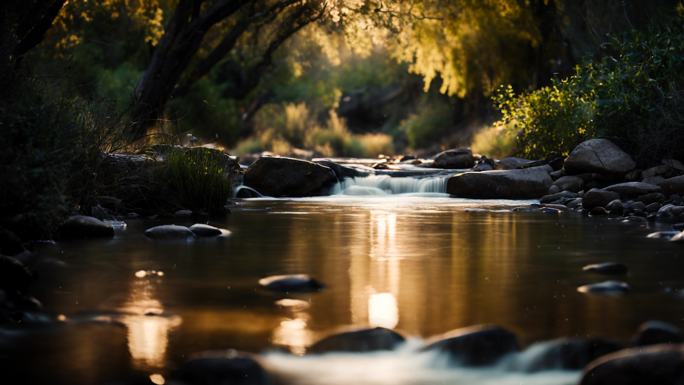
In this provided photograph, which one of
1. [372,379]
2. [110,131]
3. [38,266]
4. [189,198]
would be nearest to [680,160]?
[189,198]

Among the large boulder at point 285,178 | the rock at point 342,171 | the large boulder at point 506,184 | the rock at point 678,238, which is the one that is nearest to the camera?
the rock at point 678,238

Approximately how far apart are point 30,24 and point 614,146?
9822 millimetres

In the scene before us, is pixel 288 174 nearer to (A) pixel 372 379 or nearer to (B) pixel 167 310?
(B) pixel 167 310

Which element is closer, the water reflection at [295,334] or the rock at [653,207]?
the water reflection at [295,334]

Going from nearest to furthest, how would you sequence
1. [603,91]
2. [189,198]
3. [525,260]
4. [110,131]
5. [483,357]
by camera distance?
[483,357] < [525,260] < [110,131] < [189,198] < [603,91]

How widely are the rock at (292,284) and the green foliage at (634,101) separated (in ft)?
34.2

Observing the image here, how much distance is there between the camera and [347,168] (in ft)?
68.3

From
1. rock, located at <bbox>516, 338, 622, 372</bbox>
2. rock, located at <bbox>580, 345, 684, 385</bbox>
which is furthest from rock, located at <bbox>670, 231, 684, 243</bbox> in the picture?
rock, located at <bbox>580, 345, 684, 385</bbox>

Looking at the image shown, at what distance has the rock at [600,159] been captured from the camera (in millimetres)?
16484

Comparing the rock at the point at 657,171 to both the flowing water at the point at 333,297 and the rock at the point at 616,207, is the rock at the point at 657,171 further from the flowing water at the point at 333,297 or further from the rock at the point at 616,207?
the flowing water at the point at 333,297

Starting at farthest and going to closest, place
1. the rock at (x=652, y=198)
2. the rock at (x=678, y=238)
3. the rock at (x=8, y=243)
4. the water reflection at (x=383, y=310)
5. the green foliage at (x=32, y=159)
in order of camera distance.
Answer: the rock at (x=652, y=198)
the rock at (x=678, y=238)
the rock at (x=8, y=243)
the green foliage at (x=32, y=159)
the water reflection at (x=383, y=310)

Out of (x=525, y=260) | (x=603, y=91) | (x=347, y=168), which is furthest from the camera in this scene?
(x=347, y=168)

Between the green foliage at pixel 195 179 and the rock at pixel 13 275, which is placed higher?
the green foliage at pixel 195 179

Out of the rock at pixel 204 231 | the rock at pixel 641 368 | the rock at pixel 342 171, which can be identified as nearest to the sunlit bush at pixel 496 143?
the rock at pixel 342 171
